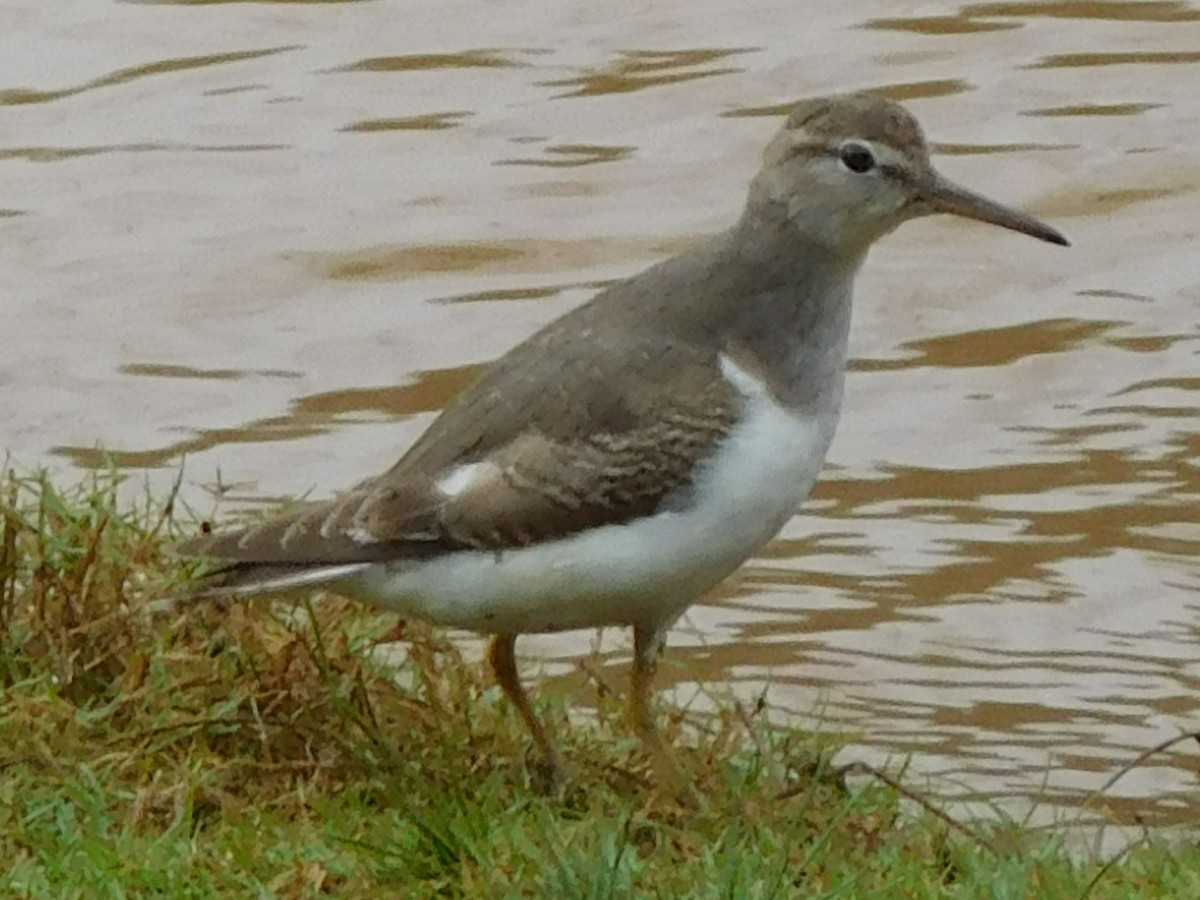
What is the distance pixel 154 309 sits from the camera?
811 centimetres

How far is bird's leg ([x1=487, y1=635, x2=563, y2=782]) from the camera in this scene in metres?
5.11

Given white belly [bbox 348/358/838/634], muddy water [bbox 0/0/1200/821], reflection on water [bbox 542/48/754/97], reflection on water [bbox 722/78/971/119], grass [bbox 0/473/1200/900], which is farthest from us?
reflection on water [bbox 542/48/754/97]

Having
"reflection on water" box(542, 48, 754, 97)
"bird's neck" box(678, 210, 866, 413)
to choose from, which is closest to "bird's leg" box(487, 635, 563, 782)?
"bird's neck" box(678, 210, 866, 413)

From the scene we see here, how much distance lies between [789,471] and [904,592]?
173cm

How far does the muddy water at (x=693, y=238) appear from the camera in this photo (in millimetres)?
6328

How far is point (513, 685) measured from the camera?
17.1 ft

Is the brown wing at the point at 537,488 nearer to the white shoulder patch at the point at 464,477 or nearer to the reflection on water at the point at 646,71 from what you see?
the white shoulder patch at the point at 464,477

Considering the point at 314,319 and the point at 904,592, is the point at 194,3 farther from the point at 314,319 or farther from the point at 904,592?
the point at 904,592

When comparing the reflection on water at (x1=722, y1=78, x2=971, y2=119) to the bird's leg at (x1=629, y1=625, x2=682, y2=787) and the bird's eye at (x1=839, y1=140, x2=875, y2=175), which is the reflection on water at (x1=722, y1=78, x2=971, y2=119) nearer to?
the bird's eye at (x1=839, y1=140, x2=875, y2=175)

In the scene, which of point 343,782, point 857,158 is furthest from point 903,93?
point 343,782

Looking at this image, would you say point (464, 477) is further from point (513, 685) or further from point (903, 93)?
point (903, 93)

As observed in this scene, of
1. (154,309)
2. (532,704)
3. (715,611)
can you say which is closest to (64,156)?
(154,309)

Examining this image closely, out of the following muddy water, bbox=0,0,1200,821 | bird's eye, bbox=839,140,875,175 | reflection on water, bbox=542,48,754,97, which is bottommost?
muddy water, bbox=0,0,1200,821

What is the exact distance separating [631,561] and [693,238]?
3664 millimetres
